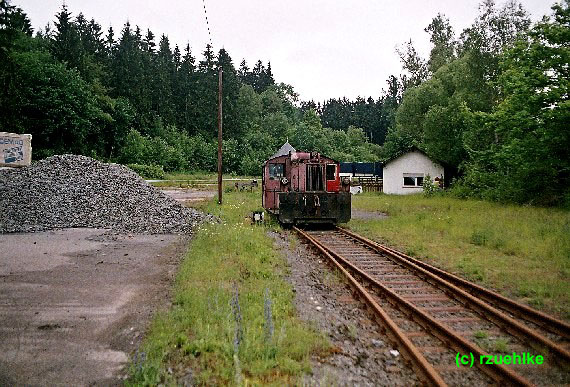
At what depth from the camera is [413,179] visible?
35125 mm

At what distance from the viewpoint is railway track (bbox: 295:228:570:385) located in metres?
4.30

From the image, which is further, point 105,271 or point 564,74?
point 564,74

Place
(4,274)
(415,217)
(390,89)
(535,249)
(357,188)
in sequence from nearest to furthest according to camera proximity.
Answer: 1. (4,274)
2. (535,249)
3. (415,217)
4. (357,188)
5. (390,89)

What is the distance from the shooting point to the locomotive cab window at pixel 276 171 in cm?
1630

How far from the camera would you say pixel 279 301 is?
6398 millimetres

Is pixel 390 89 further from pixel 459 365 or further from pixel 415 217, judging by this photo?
pixel 459 365

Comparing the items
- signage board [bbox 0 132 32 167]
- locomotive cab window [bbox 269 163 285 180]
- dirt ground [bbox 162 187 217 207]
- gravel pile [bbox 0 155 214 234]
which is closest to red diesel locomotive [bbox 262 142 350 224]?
locomotive cab window [bbox 269 163 285 180]

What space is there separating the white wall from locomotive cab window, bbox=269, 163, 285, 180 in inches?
842

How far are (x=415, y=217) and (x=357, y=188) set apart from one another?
21.1 metres

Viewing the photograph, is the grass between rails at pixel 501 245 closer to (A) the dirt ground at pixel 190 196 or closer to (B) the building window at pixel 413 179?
(A) the dirt ground at pixel 190 196

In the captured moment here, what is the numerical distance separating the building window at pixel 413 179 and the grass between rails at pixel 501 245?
1644cm

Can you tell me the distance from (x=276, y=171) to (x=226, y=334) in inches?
466

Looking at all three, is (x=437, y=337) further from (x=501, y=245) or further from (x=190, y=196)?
(x=190, y=196)

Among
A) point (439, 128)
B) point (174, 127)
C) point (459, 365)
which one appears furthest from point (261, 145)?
point (459, 365)
